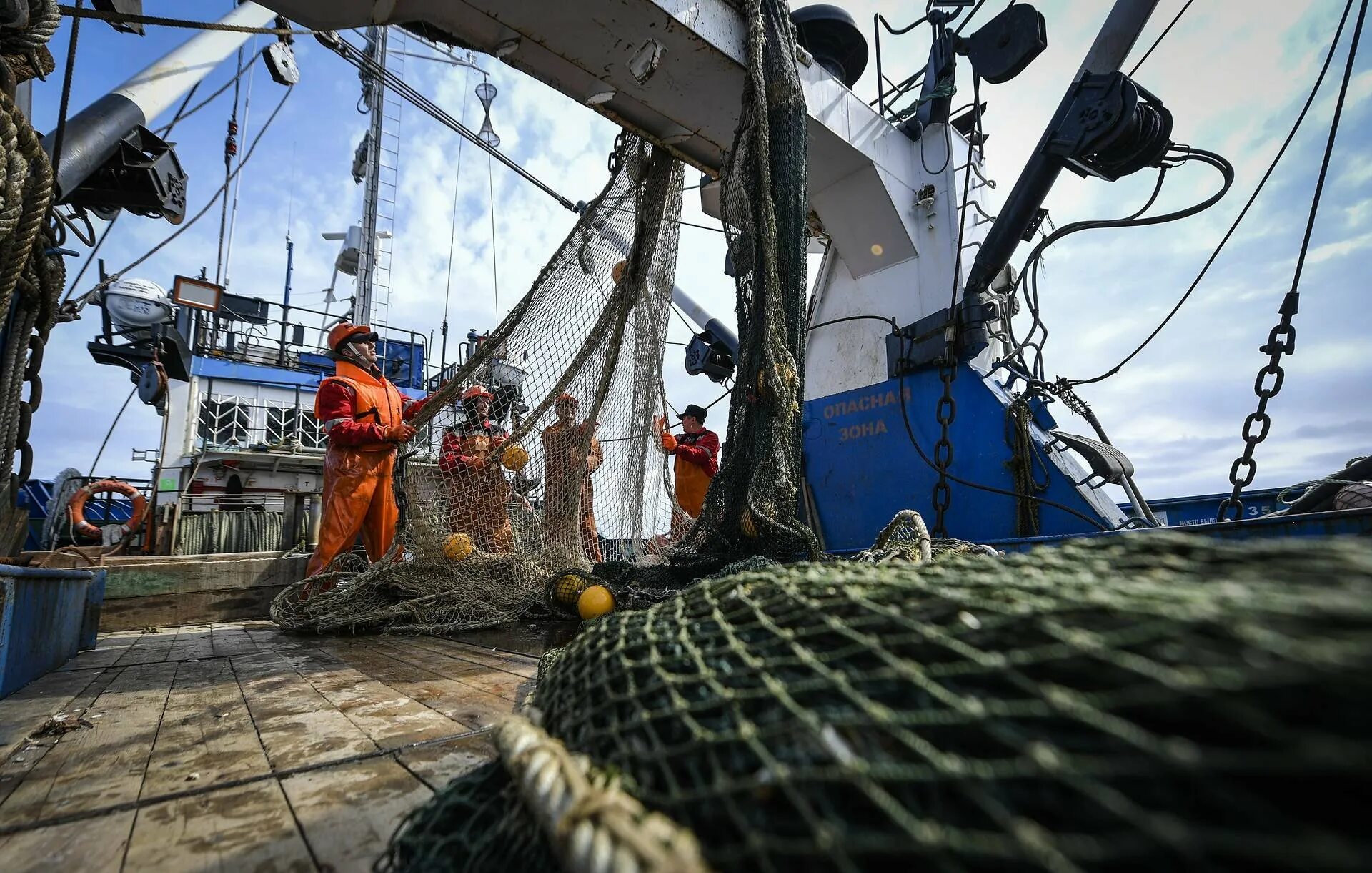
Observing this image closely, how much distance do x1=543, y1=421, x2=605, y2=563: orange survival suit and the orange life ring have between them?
8979 millimetres

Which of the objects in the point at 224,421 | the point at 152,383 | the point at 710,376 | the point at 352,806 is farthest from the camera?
the point at 224,421

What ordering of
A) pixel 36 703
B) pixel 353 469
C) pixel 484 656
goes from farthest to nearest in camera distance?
pixel 353 469
pixel 484 656
pixel 36 703

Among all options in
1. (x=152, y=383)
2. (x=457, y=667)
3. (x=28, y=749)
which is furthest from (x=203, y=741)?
(x=152, y=383)

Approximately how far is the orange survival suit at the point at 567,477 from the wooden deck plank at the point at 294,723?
5.98ft

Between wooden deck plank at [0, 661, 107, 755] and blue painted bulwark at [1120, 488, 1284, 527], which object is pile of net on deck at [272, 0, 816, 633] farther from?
blue painted bulwark at [1120, 488, 1284, 527]

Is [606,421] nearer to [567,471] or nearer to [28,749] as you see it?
[567,471]

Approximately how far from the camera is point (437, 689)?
1.93m

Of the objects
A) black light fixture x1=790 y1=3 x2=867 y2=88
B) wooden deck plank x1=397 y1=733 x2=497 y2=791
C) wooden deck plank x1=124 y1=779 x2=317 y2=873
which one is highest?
black light fixture x1=790 y1=3 x2=867 y2=88

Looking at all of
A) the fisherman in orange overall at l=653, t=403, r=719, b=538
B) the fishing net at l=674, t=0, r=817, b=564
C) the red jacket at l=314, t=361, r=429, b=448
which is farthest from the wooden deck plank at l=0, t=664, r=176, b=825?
the fisherman in orange overall at l=653, t=403, r=719, b=538

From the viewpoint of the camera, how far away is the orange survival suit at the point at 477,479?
379 cm

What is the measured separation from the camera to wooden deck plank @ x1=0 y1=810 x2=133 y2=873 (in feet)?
3.11

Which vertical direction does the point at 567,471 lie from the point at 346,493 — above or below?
above

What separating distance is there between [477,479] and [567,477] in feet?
1.86

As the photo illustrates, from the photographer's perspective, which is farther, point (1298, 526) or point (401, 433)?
point (401, 433)
